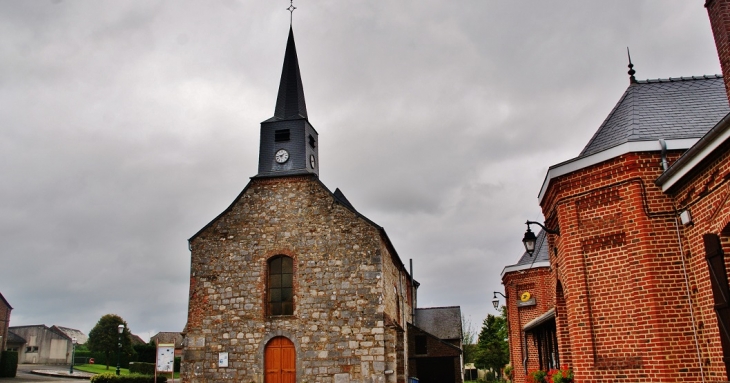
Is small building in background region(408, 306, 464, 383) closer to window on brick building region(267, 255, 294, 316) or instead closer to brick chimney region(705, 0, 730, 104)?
window on brick building region(267, 255, 294, 316)

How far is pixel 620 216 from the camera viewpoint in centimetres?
1027

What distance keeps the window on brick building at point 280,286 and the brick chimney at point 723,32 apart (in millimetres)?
14789

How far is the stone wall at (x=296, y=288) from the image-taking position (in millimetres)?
18859

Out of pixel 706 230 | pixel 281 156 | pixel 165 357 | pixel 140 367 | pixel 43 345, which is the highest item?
pixel 281 156

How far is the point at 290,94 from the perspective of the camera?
2395cm

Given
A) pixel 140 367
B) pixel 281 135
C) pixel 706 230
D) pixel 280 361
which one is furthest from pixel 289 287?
pixel 140 367

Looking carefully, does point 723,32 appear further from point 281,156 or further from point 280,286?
point 281,156

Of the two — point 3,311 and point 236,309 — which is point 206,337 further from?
point 3,311

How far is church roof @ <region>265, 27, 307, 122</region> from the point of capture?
76.2ft

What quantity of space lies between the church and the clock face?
0.15 feet

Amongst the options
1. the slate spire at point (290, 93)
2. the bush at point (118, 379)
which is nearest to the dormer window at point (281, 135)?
the slate spire at point (290, 93)

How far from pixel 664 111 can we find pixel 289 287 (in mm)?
13472

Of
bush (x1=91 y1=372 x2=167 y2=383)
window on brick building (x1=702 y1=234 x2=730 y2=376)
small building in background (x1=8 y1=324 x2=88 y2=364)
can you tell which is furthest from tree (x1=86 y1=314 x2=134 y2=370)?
window on brick building (x1=702 y1=234 x2=730 y2=376)

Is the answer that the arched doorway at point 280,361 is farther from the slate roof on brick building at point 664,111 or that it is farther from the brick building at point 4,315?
the brick building at point 4,315
